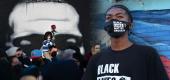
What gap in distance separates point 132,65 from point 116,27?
33 centimetres

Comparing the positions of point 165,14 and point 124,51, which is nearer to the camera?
point 124,51

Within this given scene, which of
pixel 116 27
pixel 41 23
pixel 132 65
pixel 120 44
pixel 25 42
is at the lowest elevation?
pixel 25 42

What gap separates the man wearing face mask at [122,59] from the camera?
330cm

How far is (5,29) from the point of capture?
33.9 ft

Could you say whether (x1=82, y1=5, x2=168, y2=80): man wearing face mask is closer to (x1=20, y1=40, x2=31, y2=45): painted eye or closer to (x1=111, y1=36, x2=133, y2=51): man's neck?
(x1=111, y1=36, x2=133, y2=51): man's neck

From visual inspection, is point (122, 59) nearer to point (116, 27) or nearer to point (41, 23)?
point (116, 27)

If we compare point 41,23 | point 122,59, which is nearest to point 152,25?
point 41,23

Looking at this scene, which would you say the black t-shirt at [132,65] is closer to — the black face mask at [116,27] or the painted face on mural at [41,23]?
the black face mask at [116,27]

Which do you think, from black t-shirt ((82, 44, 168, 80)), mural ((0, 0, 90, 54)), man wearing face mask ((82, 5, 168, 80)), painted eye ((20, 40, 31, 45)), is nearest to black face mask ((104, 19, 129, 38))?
man wearing face mask ((82, 5, 168, 80))

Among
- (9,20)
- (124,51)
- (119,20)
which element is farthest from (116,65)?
(9,20)

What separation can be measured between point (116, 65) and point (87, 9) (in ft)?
22.9

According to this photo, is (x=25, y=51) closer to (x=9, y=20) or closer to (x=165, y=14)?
(x=9, y=20)

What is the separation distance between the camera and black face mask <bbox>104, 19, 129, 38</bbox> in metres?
3.47

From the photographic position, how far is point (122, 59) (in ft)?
11.1
